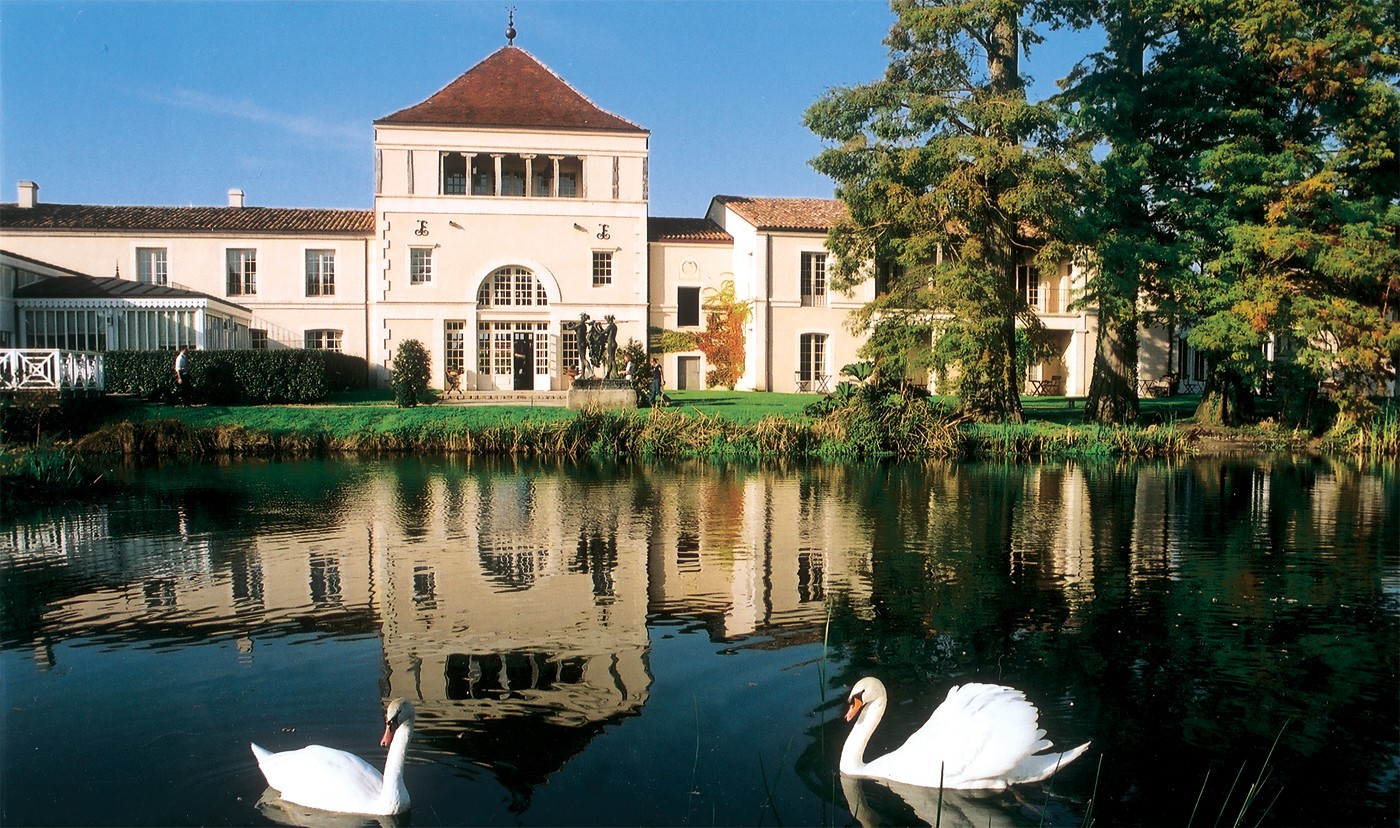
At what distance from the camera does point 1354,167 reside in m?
23.9

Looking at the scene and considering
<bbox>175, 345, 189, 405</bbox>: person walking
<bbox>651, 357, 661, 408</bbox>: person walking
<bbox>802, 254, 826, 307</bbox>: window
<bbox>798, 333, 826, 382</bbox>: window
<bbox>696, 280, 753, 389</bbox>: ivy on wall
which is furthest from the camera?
<bbox>798, 333, 826, 382</bbox>: window

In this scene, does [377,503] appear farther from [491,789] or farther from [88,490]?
[491,789]

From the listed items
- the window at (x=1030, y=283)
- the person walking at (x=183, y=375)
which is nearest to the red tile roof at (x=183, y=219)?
the person walking at (x=183, y=375)

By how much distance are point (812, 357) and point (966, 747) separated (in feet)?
109

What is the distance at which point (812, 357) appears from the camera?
124 ft

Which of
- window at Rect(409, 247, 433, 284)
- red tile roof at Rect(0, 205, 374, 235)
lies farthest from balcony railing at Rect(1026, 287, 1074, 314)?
red tile roof at Rect(0, 205, 374, 235)

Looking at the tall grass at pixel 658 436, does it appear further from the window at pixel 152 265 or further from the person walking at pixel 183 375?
the window at pixel 152 265

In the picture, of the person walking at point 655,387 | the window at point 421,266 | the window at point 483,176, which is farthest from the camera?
the window at point 483,176

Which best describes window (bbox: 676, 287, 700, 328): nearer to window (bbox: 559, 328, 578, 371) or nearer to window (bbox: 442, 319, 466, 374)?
window (bbox: 559, 328, 578, 371)

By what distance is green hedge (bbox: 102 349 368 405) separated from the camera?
80.1 feet

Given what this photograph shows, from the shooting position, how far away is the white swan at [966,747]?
16.2 feet

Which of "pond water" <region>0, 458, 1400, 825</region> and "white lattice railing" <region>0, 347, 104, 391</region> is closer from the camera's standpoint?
"pond water" <region>0, 458, 1400, 825</region>

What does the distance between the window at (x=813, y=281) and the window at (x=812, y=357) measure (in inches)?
46.9

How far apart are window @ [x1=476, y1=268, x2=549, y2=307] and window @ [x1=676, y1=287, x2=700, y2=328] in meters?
4.78
